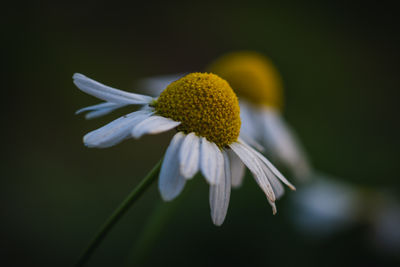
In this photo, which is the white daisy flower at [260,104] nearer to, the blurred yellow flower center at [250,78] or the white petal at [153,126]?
the blurred yellow flower center at [250,78]

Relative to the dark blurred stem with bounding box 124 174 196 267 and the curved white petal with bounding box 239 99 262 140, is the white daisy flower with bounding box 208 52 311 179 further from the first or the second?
the dark blurred stem with bounding box 124 174 196 267

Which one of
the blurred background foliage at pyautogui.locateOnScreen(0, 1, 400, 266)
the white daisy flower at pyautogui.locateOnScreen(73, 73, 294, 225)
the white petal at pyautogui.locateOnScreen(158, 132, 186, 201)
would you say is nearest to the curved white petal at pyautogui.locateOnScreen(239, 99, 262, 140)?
the blurred background foliage at pyautogui.locateOnScreen(0, 1, 400, 266)

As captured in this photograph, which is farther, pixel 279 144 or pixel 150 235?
pixel 279 144

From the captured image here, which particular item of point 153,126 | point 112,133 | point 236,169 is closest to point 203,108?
point 153,126

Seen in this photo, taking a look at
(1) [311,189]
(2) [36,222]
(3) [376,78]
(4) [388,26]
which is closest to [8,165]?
(2) [36,222]

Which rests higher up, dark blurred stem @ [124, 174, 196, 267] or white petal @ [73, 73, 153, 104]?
white petal @ [73, 73, 153, 104]

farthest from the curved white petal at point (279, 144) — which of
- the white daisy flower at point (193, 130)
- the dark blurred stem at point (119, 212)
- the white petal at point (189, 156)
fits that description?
the dark blurred stem at point (119, 212)

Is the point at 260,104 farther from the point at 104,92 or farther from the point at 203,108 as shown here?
the point at 104,92

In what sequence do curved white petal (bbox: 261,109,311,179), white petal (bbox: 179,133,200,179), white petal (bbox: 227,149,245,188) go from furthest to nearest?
1. curved white petal (bbox: 261,109,311,179)
2. white petal (bbox: 227,149,245,188)
3. white petal (bbox: 179,133,200,179)
